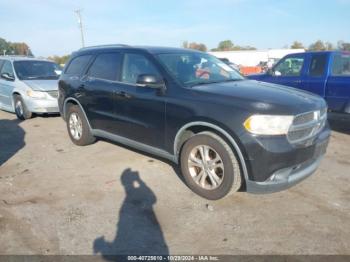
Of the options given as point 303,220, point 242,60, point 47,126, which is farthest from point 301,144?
point 242,60

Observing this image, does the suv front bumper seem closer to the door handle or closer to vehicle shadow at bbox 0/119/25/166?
the door handle

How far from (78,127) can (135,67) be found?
2004 mm

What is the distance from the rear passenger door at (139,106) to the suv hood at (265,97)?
2.11 feet

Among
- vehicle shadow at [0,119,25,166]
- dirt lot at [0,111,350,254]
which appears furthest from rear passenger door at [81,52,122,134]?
vehicle shadow at [0,119,25,166]

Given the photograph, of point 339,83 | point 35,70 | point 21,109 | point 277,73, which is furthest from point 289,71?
point 21,109

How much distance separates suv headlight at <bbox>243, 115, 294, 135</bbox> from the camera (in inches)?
136

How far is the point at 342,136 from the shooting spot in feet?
23.1

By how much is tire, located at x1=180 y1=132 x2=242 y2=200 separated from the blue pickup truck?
4.50 m

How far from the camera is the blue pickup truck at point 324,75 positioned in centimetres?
702

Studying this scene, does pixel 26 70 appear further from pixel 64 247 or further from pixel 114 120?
pixel 64 247

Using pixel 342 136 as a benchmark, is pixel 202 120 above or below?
above

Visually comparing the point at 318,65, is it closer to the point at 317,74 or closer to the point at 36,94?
the point at 317,74

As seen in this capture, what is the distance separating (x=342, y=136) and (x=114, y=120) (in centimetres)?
496

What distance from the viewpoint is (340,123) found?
27.6ft
